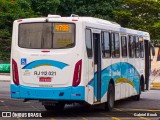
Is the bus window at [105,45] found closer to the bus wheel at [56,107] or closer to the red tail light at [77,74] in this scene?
the red tail light at [77,74]

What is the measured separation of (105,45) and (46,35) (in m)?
2.44

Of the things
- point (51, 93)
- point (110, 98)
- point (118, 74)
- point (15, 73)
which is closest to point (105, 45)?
point (110, 98)

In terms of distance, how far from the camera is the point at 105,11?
4934 cm

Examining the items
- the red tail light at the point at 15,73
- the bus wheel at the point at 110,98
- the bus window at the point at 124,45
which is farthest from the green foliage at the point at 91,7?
the red tail light at the point at 15,73

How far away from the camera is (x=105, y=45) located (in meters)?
17.3

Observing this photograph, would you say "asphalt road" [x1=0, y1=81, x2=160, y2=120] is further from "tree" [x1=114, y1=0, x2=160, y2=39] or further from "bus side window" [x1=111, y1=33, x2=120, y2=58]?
"tree" [x1=114, y1=0, x2=160, y2=39]

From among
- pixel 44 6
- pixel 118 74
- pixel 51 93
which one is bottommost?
pixel 51 93

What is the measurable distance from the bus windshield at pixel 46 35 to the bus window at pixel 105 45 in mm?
1918

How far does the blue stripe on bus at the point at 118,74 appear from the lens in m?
16.8

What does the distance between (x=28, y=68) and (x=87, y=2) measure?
117ft

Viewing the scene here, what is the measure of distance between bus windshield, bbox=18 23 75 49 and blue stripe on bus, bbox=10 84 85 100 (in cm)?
125

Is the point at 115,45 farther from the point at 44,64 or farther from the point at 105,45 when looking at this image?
the point at 44,64

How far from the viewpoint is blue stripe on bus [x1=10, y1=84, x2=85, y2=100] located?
15047mm

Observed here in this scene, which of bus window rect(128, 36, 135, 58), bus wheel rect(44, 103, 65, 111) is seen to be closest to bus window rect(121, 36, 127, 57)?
bus window rect(128, 36, 135, 58)
